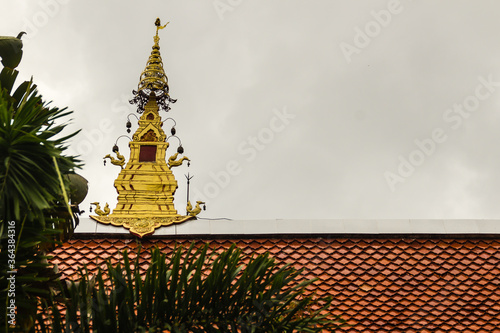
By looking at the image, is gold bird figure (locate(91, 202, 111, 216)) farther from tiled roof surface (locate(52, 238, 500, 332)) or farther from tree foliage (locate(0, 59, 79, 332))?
tree foliage (locate(0, 59, 79, 332))

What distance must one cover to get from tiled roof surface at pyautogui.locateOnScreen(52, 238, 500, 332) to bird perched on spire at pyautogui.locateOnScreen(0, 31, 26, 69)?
2.86 meters

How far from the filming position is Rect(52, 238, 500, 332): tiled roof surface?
650 centimetres

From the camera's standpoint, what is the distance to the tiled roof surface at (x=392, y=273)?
21.3 ft

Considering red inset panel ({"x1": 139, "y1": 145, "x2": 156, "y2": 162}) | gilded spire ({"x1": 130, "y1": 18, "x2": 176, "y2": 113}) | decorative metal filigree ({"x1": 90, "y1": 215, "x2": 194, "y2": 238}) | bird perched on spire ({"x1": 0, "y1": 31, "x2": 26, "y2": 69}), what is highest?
gilded spire ({"x1": 130, "y1": 18, "x2": 176, "y2": 113})

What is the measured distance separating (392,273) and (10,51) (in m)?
4.74

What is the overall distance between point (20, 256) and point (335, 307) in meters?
3.79

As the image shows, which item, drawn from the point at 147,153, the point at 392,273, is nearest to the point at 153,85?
the point at 147,153

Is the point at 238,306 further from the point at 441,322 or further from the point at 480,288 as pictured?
the point at 480,288

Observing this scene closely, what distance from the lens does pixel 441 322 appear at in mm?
6445

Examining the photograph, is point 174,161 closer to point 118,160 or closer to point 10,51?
point 118,160

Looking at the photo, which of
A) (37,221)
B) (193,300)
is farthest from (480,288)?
(37,221)

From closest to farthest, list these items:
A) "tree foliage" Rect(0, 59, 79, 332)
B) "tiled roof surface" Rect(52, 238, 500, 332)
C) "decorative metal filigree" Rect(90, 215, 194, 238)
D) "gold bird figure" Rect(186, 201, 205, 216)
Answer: "tree foliage" Rect(0, 59, 79, 332) → "tiled roof surface" Rect(52, 238, 500, 332) → "decorative metal filigree" Rect(90, 215, 194, 238) → "gold bird figure" Rect(186, 201, 205, 216)

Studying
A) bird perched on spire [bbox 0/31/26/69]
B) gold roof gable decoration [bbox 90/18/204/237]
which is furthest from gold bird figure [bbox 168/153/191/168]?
bird perched on spire [bbox 0/31/26/69]

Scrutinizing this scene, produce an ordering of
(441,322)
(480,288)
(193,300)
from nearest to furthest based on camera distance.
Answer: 1. (193,300)
2. (441,322)
3. (480,288)
